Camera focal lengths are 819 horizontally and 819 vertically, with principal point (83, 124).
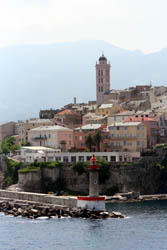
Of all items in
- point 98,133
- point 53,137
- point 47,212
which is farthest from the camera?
point 53,137

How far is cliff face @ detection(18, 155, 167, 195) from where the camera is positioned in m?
110

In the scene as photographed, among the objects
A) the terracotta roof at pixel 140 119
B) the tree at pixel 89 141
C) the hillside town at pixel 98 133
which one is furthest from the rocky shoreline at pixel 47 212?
the terracotta roof at pixel 140 119

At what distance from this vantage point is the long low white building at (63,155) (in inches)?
4456

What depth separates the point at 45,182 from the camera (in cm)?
11144

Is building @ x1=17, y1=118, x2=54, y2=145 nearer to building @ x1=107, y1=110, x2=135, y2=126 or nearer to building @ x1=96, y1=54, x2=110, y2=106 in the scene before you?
building @ x1=107, y1=110, x2=135, y2=126

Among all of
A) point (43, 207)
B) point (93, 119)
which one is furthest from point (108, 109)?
point (43, 207)

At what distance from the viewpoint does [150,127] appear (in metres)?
121

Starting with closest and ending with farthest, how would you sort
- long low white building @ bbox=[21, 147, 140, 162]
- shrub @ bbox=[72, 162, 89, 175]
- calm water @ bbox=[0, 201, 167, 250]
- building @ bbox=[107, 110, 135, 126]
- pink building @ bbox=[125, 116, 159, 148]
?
calm water @ bbox=[0, 201, 167, 250]
shrub @ bbox=[72, 162, 89, 175]
long low white building @ bbox=[21, 147, 140, 162]
pink building @ bbox=[125, 116, 159, 148]
building @ bbox=[107, 110, 135, 126]

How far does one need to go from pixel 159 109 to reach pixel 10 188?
32.1 meters

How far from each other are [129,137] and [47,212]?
3326 cm

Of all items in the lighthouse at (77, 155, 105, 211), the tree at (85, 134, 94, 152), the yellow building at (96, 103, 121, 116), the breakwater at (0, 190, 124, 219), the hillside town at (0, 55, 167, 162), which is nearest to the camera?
the breakwater at (0, 190, 124, 219)

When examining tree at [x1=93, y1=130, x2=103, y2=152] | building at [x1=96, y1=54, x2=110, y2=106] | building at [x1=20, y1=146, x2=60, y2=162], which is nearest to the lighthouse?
building at [x1=20, y1=146, x2=60, y2=162]

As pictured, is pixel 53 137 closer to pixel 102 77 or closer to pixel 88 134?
pixel 88 134

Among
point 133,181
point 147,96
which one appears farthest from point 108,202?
point 147,96
